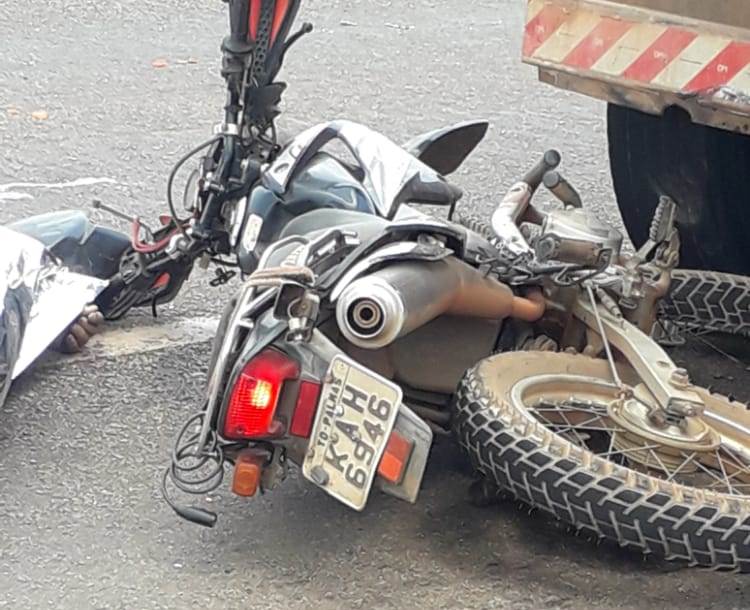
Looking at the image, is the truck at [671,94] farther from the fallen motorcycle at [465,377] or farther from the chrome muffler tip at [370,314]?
the chrome muffler tip at [370,314]

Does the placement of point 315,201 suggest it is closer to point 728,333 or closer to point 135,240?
point 135,240

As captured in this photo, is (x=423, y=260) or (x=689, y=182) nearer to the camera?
(x=423, y=260)

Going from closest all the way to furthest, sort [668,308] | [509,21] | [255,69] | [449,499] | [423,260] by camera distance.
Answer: [423,260]
[449,499]
[255,69]
[668,308]
[509,21]

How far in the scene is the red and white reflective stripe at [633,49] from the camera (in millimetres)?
3648

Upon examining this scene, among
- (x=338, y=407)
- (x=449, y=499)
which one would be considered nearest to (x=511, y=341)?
(x=449, y=499)

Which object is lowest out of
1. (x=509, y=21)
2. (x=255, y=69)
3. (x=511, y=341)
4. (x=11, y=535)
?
(x=509, y=21)

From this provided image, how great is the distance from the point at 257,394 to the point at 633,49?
1.49 metres

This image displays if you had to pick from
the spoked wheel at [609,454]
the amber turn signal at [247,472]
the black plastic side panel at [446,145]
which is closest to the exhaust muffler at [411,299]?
the spoked wheel at [609,454]

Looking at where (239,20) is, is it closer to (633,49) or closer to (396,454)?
(633,49)

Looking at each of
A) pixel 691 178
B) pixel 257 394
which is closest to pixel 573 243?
pixel 257 394

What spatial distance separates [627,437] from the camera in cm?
325

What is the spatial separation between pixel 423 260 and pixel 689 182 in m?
1.69

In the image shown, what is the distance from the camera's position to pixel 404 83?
7.70 metres

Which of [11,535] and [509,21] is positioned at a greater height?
[11,535]
